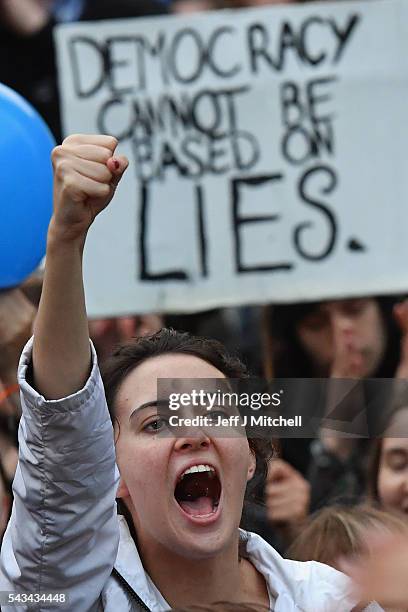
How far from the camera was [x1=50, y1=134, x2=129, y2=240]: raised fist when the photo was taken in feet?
4.87

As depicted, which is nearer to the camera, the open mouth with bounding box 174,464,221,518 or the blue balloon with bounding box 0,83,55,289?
the open mouth with bounding box 174,464,221,518

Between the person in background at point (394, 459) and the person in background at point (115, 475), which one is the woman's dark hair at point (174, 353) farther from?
the person in background at point (394, 459)

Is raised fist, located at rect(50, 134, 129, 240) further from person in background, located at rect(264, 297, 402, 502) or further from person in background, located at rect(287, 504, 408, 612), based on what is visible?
person in background, located at rect(264, 297, 402, 502)

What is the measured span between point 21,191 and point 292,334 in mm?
1243

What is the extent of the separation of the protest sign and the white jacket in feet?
6.90

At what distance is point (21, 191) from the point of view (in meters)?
2.73

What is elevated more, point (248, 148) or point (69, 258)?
point (248, 148)

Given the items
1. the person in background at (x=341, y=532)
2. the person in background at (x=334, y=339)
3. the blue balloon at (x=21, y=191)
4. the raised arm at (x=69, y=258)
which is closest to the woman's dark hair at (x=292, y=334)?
the person in background at (x=334, y=339)

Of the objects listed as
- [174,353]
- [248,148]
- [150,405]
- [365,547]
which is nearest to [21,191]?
[174,353]

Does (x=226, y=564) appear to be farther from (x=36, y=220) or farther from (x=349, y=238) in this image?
(x=349, y=238)

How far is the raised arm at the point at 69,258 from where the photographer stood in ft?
4.88

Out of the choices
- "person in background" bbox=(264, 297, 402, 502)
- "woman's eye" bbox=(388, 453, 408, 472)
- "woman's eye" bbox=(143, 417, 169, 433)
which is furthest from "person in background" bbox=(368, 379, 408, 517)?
"person in background" bbox=(264, 297, 402, 502)

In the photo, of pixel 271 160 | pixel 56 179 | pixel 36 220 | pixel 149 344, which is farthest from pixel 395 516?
pixel 271 160

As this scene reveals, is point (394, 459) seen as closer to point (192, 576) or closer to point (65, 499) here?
point (192, 576)
